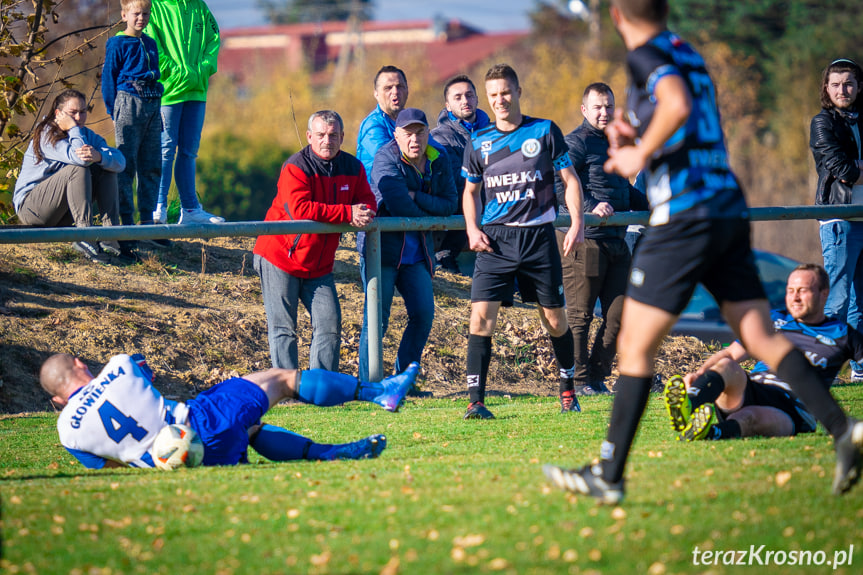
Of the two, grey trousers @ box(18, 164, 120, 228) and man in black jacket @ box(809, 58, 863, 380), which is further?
grey trousers @ box(18, 164, 120, 228)

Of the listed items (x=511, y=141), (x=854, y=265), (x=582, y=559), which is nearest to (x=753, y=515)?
(x=582, y=559)

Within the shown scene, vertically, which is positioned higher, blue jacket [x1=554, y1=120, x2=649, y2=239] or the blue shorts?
blue jacket [x1=554, y1=120, x2=649, y2=239]

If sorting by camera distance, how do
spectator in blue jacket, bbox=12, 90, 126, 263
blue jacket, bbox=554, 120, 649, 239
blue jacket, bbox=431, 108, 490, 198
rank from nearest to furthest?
blue jacket, bbox=554, 120, 649, 239
spectator in blue jacket, bbox=12, 90, 126, 263
blue jacket, bbox=431, 108, 490, 198

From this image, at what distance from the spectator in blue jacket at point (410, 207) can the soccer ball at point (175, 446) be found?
308cm

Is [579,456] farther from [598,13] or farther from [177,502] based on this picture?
[598,13]

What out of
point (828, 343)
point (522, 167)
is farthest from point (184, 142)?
Result: point (828, 343)

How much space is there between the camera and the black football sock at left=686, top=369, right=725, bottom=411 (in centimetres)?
591

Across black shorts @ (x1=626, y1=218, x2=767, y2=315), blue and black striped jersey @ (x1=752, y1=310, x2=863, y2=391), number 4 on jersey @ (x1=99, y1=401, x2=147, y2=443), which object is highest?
black shorts @ (x1=626, y1=218, x2=767, y2=315)

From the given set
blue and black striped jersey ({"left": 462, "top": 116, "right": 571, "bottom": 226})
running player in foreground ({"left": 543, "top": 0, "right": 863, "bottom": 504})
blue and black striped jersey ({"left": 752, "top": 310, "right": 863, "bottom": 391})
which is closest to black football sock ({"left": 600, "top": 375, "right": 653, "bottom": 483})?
running player in foreground ({"left": 543, "top": 0, "right": 863, "bottom": 504})

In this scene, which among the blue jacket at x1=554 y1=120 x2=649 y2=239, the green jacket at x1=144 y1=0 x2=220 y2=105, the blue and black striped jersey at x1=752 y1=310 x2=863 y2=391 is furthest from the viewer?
the green jacket at x1=144 y1=0 x2=220 y2=105

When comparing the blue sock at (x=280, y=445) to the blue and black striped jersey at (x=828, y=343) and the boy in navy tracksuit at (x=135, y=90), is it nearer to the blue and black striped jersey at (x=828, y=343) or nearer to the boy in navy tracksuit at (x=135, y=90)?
the blue and black striped jersey at (x=828, y=343)

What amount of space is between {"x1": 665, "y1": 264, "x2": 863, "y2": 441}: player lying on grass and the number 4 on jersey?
3.06 metres

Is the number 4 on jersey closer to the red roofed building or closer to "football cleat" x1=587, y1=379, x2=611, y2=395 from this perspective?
"football cleat" x1=587, y1=379, x2=611, y2=395

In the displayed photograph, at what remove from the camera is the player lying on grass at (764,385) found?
19.4ft
